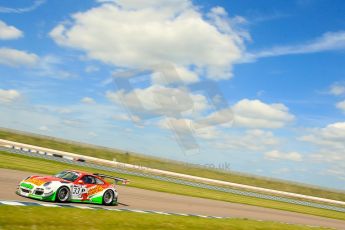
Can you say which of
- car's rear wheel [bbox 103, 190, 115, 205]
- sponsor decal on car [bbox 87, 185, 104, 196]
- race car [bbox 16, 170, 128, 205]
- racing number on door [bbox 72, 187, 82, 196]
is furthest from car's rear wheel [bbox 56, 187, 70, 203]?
car's rear wheel [bbox 103, 190, 115, 205]

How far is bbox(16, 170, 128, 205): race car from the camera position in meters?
13.9

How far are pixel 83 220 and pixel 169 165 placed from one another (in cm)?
5707

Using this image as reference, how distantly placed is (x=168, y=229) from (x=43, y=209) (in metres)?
3.51

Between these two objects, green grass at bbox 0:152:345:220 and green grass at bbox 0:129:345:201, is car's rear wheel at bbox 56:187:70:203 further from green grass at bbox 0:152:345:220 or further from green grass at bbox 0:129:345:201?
green grass at bbox 0:129:345:201

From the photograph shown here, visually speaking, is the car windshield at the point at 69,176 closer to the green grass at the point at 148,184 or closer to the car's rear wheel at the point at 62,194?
the car's rear wheel at the point at 62,194

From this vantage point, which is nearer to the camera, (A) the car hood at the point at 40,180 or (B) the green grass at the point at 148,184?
(A) the car hood at the point at 40,180

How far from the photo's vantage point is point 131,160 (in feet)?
221

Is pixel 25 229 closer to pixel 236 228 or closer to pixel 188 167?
pixel 236 228

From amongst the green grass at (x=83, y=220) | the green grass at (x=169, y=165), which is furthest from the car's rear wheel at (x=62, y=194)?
the green grass at (x=169, y=165)

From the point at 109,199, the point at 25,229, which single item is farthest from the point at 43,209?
the point at 109,199

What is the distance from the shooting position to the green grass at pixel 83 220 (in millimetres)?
9094

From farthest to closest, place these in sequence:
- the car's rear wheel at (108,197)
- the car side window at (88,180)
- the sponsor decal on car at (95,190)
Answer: the car's rear wheel at (108,197), the sponsor decal on car at (95,190), the car side window at (88,180)

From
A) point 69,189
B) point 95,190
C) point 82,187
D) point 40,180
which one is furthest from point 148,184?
point 40,180

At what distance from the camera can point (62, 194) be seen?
1445 centimetres
